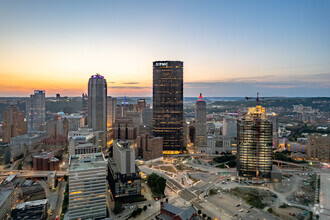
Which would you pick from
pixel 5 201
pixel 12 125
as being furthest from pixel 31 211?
pixel 12 125

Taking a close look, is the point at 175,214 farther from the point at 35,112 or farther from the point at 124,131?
the point at 35,112

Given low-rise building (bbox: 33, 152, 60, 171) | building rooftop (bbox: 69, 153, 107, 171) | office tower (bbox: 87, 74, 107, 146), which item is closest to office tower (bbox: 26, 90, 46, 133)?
office tower (bbox: 87, 74, 107, 146)

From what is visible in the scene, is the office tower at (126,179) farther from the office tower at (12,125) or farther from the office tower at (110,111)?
the office tower at (110,111)

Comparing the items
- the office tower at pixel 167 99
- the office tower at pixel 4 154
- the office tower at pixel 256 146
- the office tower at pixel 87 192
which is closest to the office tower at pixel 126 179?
the office tower at pixel 87 192

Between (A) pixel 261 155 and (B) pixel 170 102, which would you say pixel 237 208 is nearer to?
(A) pixel 261 155

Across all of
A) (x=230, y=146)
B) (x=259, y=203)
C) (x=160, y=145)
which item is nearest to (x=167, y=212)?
(x=259, y=203)
